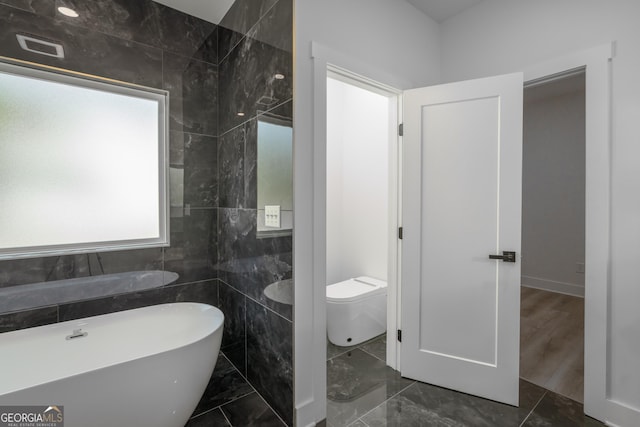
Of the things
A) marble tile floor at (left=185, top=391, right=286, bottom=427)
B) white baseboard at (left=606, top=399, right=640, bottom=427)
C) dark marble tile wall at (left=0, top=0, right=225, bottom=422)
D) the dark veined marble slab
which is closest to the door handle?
white baseboard at (left=606, top=399, right=640, bottom=427)

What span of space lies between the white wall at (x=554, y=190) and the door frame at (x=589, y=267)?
2694 millimetres

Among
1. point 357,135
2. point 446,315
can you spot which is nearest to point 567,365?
point 446,315

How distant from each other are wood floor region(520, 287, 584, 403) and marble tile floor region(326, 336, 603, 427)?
0.60 ft

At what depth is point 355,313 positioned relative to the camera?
2527 millimetres

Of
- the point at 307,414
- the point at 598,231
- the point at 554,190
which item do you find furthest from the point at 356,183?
the point at 554,190

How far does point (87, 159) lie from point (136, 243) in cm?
66

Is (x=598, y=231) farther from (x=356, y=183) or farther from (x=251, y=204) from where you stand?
(x=251, y=204)

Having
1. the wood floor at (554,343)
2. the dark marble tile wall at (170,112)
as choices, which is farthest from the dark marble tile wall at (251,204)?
the wood floor at (554,343)

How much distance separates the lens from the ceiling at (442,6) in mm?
2259

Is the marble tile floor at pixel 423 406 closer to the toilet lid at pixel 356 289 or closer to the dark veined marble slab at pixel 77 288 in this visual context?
the toilet lid at pixel 356 289

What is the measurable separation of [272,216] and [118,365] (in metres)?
1.02

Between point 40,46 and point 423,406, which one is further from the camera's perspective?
point 423,406

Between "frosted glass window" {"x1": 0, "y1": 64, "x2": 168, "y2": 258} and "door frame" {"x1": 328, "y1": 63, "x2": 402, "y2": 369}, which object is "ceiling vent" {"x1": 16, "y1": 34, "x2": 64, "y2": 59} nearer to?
"frosted glass window" {"x1": 0, "y1": 64, "x2": 168, "y2": 258}

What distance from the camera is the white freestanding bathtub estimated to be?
1.22 meters
